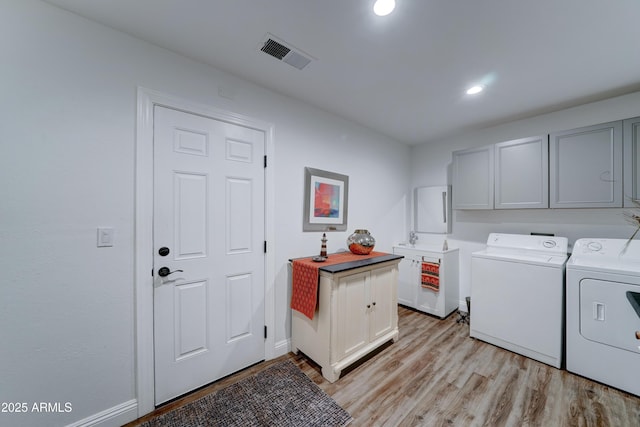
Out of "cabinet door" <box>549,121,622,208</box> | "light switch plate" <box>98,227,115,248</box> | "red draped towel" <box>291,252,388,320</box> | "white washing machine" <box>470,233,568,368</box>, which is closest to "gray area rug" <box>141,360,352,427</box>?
"red draped towel" <box>291,252,388,320</box>

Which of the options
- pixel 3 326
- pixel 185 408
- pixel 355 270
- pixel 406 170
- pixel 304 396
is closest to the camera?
pixel 3 326

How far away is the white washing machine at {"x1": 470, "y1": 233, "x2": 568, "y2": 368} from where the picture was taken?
2125 millimetres

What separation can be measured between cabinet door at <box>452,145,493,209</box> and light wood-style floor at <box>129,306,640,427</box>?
1658 millimetres

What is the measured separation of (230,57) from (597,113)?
140 inches

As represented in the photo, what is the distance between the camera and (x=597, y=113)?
93.7 inches

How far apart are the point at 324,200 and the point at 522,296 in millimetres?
2192

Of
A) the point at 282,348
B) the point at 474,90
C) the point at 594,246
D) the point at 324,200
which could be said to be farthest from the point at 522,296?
the point at 282,348

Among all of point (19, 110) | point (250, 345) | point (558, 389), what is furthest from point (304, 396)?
point (19, 110)

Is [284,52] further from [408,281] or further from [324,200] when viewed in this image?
[408,281]

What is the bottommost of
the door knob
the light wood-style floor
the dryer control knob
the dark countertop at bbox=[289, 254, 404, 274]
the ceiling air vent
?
the light wood-style floor

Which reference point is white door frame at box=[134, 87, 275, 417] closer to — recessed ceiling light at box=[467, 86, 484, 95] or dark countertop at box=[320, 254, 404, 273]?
dark countertop at box=[320, 254, 404, 273]

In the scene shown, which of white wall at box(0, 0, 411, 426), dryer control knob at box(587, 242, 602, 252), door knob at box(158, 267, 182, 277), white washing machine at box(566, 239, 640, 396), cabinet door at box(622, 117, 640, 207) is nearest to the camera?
white wall at box(0, 0, 411, 426)

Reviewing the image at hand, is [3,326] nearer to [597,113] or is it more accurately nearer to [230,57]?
[230,57]

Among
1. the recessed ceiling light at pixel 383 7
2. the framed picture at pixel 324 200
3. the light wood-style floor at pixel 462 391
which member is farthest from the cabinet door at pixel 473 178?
the recessed ceiling light at pixel 383 7
